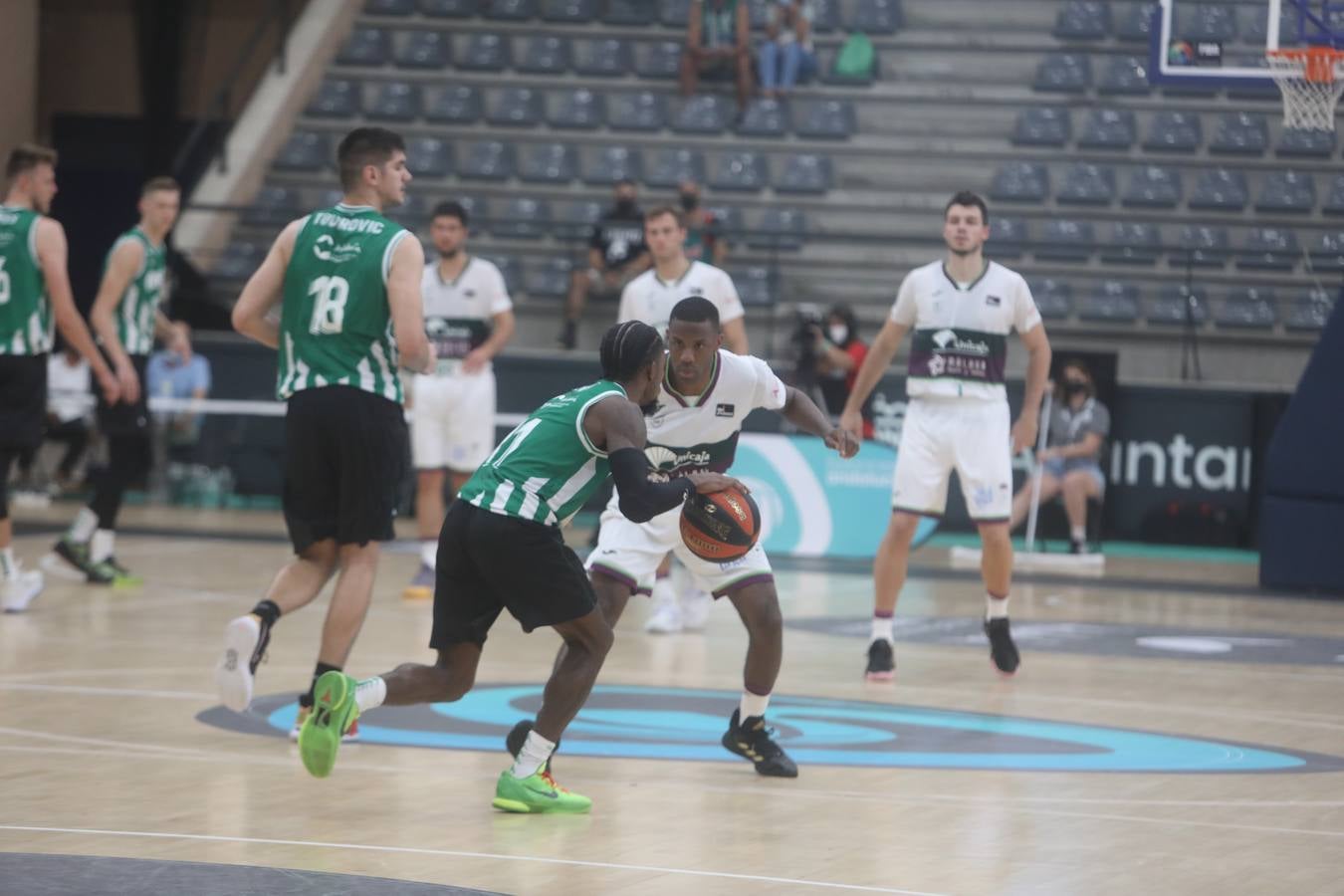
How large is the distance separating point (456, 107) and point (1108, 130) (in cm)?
729

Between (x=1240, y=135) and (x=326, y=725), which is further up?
(x=1240, y=135)

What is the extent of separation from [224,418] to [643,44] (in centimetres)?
713

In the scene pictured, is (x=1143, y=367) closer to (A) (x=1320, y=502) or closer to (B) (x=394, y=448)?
(A) (x=1320, y=502)

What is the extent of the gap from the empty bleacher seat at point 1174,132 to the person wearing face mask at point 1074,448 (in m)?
4.95

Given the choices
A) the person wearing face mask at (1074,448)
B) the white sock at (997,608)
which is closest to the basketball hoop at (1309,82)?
the person wearing face mask at (1074,448)

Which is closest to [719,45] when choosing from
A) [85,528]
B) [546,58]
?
[546,58]

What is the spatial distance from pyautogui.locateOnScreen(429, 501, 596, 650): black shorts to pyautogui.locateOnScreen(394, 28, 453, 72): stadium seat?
17.5m

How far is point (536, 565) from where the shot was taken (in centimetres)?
571

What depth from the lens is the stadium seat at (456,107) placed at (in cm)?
2208

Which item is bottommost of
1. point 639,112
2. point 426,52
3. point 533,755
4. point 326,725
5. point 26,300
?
point 533,755

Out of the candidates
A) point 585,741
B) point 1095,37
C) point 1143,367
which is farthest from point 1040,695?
point 1095,37

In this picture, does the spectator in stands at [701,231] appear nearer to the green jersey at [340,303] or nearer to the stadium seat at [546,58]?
the stadium seat at [546,58]

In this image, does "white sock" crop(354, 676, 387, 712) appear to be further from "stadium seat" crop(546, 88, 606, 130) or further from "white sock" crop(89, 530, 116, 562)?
"stadium seat" crop(546, 88, 606, 130)

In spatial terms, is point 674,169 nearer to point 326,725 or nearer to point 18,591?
point 18,591
